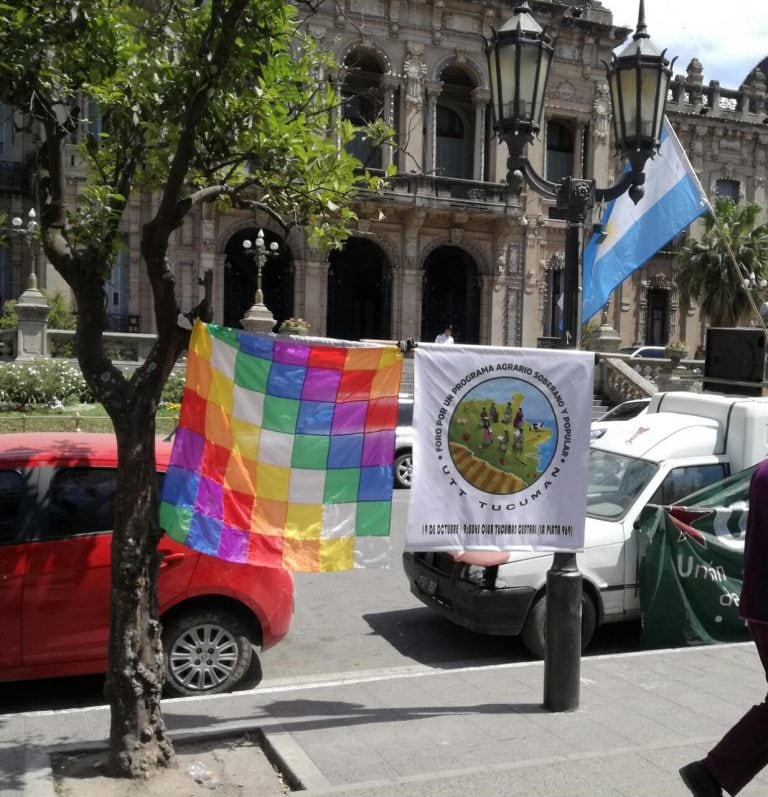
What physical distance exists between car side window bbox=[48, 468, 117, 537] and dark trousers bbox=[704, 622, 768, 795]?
405cm

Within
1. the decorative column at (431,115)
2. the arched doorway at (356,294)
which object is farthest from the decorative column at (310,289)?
the decorative column at (431,115)

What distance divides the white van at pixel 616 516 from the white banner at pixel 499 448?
1.40 metres

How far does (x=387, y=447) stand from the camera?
5.70 meters

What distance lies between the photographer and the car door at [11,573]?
602cm

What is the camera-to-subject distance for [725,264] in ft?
114

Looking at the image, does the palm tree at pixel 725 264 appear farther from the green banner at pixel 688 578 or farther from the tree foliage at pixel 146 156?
the tree foliage at pixel 146 156

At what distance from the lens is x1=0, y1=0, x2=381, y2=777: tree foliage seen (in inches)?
189

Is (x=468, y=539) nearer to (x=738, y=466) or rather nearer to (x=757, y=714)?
(x=757, y=714)

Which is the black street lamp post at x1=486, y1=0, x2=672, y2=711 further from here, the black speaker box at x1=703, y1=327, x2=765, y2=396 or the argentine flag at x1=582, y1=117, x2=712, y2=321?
the black speaker box at x1=703, y1=327, x2=765, y2=396

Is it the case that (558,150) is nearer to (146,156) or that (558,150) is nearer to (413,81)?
(413,81)

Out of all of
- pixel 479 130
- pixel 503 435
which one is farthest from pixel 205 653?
pixel 479 130

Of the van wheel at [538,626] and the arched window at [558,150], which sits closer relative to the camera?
the van wheel at [538,626]

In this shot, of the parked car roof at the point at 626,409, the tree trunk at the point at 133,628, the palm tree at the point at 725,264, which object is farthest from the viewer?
the palm tree at the point at 725,264

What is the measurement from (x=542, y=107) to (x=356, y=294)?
102 ft
